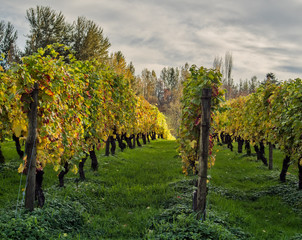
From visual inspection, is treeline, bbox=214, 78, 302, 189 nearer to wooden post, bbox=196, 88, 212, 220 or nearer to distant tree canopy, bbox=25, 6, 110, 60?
wooden post, bbox=196, 88, 212, 220

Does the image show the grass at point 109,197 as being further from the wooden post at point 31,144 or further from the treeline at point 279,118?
the treeline at point 279,118

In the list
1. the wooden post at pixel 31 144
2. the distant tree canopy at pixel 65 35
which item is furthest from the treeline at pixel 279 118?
the distant tree canopy at pixel 65 35

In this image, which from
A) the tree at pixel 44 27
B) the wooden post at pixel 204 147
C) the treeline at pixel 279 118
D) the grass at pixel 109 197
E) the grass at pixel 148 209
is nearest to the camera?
the grass at pixel 148 209

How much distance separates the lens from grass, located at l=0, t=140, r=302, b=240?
4402 mm

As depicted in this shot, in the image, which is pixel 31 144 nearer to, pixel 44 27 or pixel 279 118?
pixel 279 118

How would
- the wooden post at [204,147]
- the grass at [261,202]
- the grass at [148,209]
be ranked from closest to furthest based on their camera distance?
the grass at [148,209] → the wooden post at [204,147] → the grass at [261,202]

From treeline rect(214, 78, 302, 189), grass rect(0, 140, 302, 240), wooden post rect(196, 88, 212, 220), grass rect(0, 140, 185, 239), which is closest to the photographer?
grass rect(0, 140, 302, 240)

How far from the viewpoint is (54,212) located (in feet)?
16.1

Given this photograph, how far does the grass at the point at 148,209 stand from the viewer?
4402 millimetres

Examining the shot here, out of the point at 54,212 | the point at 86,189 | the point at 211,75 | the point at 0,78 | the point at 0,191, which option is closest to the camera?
the point at 0,78

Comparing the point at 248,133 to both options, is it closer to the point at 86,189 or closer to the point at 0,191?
the point at 86,189

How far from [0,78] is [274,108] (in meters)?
7.82

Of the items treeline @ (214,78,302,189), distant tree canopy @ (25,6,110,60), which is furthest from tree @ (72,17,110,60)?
treeline @ (214,78,302,189)

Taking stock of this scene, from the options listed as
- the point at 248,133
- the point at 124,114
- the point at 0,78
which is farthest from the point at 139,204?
the point at 248,133
